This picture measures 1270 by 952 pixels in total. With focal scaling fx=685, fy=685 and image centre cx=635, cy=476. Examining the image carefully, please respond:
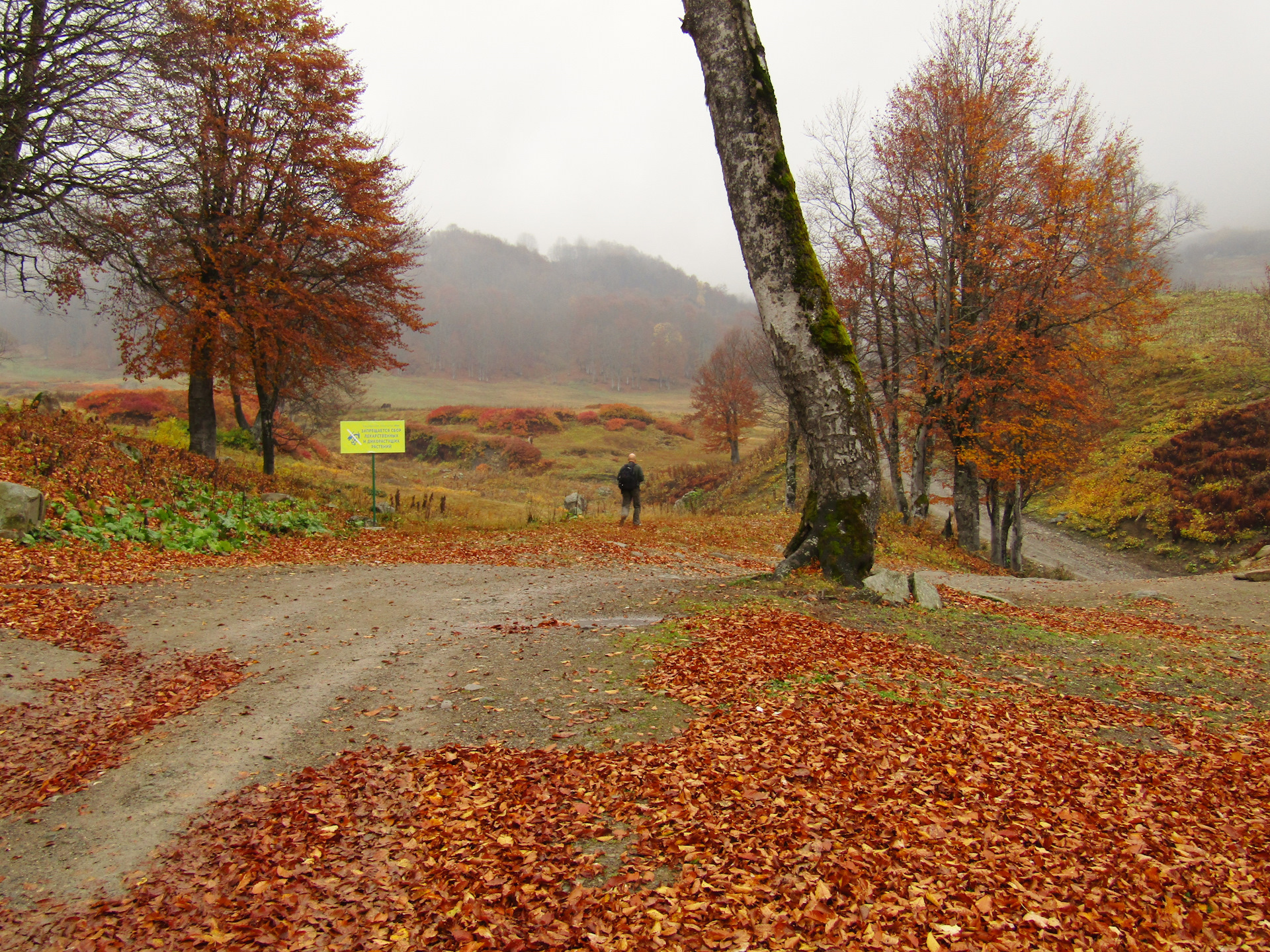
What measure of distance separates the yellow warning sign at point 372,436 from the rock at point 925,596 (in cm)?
1268

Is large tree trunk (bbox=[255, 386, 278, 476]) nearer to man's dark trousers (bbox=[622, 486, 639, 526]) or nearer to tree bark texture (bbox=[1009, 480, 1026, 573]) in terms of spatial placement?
man's dark trousers (bbox=[622, 486, 639, 526])

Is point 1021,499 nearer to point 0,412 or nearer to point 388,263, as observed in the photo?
point 388,263

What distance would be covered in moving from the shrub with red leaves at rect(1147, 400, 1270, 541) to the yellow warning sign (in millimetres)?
24548

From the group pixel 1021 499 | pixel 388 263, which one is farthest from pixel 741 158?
pixel 1021 499

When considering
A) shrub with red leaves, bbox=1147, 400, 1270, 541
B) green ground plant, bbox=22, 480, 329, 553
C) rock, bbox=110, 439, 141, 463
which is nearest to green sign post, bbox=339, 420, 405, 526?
green ground plant, bbox=22, 480, 329, 553

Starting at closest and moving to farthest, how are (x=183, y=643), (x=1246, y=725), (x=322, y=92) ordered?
(x=1246, y=725) → (x=183, y=643) → (x=322, y=92)

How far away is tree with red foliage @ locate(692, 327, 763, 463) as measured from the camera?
43375mm

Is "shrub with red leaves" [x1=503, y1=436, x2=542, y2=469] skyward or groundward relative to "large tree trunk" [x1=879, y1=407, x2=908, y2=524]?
groundward

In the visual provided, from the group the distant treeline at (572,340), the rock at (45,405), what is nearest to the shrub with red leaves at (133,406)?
the rock at (45,405)

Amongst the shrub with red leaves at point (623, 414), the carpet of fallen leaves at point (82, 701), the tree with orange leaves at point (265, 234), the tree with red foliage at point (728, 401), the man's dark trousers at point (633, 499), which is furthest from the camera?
the shrub with red leaves at point (623, 414)

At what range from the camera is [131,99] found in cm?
1311

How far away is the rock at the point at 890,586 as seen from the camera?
A: 26.5ft

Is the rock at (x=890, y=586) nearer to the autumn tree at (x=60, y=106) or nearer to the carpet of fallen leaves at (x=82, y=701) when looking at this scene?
the carpet of fallen leaves at (x=82, y=701)

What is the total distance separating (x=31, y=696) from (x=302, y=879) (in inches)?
139
